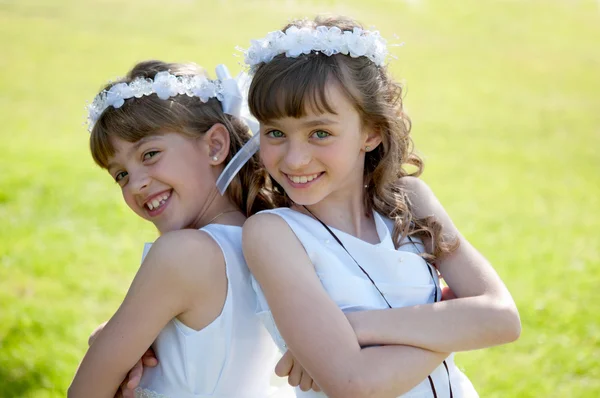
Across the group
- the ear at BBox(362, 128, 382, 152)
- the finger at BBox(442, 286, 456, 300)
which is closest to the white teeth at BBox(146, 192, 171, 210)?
the ear at BBox(362, 128, 382, 152)

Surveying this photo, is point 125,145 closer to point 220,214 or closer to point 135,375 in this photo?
point 220,214

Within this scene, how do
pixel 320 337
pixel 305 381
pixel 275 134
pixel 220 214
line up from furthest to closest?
pixel 220 214, pixel 275 134, pixel 305 381, pixel 320 337

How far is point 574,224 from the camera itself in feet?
30.4

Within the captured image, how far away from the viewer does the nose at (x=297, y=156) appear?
259cm

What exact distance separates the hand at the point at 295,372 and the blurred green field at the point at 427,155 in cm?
144

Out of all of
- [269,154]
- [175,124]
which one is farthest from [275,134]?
[175,124]

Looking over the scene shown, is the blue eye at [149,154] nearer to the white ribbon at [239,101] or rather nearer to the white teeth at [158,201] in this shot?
the white teeth at [158,201]

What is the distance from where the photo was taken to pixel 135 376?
264 cm

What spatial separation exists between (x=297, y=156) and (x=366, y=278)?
1.61 feet

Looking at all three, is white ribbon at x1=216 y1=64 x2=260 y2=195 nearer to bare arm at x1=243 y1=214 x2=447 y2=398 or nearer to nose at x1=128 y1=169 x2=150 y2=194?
nose at x1=128 y1=169 x2=150 y2=194

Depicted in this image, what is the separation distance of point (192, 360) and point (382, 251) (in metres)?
0.78

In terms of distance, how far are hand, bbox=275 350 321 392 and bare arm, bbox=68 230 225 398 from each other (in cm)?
35

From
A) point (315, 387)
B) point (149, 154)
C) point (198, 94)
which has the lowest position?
point (315, 387)

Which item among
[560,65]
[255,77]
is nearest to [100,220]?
[255,77]
